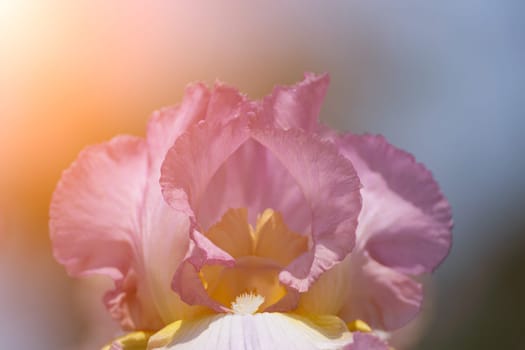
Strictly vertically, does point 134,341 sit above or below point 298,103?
below

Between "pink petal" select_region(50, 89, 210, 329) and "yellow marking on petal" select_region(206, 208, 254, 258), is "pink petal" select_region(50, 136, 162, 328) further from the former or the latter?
"yellow marking on petal" select_region(206, 208, 254, 258)

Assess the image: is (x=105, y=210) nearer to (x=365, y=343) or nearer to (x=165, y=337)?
(x=165, y=337)

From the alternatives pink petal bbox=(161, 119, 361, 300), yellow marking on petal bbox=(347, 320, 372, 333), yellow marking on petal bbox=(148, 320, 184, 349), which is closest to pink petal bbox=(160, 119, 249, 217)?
pink petal bbox=(161, 119, 361, 300)

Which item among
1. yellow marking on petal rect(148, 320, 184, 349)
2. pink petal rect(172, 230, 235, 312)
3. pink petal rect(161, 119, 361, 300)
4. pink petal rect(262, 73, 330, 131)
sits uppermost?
pink petal rect(262, 73, 330, 131)

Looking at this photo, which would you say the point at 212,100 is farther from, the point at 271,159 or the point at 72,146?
the point at 72,146

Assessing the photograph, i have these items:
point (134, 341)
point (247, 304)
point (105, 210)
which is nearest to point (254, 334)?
point (247, 304)
